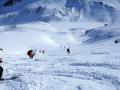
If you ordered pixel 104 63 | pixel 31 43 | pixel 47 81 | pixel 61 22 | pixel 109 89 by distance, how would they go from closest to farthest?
pixel 109 89
pixel 47 81
pixel 104 63
pixel 31 43
pixel 61 22

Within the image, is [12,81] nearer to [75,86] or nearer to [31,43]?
[75,86]

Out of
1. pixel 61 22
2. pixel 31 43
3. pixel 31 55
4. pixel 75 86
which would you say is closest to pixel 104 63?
pixel 75 86

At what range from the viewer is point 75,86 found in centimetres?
1580

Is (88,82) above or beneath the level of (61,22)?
beneath

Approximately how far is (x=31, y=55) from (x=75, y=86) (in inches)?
841

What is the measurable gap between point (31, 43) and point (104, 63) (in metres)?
68.9

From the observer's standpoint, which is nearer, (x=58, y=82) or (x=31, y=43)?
(x=58, y=82)

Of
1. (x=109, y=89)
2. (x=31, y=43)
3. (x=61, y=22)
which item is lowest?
(x=109, y=89)

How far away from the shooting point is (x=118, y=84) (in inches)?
620

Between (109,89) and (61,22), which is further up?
(61,22)

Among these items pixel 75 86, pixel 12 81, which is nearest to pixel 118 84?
pixel 75 86

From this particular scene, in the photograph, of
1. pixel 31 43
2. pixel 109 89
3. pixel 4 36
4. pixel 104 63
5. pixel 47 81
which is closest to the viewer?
pixel 109 89

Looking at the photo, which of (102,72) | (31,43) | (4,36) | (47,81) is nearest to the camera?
(47,81)

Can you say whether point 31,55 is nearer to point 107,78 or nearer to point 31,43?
point 107,78
